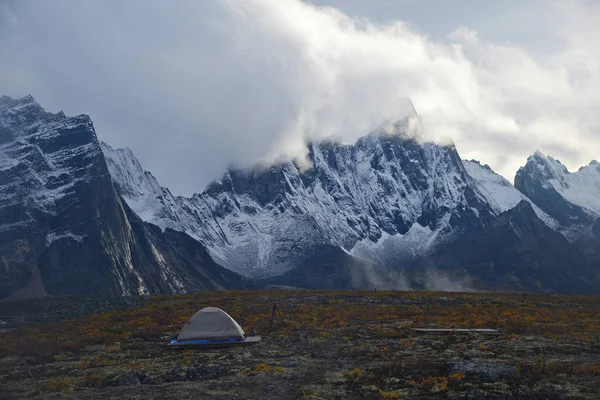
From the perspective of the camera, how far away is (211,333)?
46.8 meters

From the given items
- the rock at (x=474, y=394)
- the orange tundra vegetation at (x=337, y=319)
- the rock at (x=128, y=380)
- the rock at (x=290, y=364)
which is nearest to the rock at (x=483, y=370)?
the rock at (x=474, y=394)

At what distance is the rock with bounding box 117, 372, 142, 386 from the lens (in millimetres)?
34188

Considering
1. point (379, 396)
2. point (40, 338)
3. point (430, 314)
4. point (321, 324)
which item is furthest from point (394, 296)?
point (379, 396)

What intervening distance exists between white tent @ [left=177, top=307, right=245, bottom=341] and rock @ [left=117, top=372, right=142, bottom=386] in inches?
456

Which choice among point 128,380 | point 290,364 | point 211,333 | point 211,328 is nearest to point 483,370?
point 290,364

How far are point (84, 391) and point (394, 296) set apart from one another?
5817 cm

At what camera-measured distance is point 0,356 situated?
4628 centimetres

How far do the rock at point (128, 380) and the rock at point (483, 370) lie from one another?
17.4 m

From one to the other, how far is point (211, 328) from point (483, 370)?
22.2 m

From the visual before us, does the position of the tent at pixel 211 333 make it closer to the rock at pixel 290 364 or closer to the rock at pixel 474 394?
the rock at pixel 290 364

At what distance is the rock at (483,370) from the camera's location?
31.4 metres

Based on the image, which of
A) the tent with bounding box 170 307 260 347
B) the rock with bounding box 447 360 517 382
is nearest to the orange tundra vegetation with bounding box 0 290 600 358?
the rock with bounding box 447 360 517 382

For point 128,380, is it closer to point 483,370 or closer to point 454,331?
point 483,370

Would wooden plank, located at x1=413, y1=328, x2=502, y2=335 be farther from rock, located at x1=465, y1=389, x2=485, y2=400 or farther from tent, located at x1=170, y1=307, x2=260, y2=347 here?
rock, located at x1=465, y1=389, x2=485, y2=400
